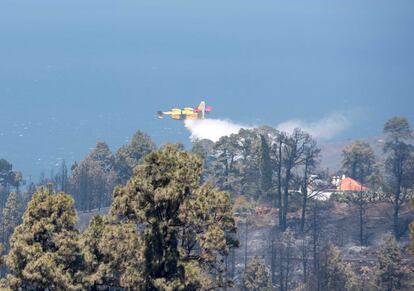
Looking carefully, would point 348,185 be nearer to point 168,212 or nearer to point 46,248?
point 168,212

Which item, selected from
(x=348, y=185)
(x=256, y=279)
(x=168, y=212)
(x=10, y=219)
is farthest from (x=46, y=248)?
(x=348, y=185)

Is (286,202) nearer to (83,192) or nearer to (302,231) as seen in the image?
(302,231)

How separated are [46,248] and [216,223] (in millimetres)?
7167

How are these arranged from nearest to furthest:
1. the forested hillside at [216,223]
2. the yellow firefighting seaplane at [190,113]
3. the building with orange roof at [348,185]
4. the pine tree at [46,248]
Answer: the pine tree at [46,248], the forested hillside at [216,223], the building with orange roof at [348,185], the yellow firefighting seaplane at [190,113]

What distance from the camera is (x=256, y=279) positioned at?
64.6 meters

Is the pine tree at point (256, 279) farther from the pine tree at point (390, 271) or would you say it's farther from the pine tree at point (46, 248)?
the pine tree at point (46, 248)

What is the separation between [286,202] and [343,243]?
26.9ft

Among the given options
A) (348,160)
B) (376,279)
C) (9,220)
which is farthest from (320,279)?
(348,160)

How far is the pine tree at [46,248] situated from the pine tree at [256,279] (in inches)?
1204

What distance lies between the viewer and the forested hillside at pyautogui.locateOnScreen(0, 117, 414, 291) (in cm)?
3459

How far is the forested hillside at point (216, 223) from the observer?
34594mm

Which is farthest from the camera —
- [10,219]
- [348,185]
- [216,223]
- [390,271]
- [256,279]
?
[348,185]

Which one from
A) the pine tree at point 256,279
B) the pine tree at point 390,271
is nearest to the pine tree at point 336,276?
the pine tree at point 390,271

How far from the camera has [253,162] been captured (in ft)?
313
